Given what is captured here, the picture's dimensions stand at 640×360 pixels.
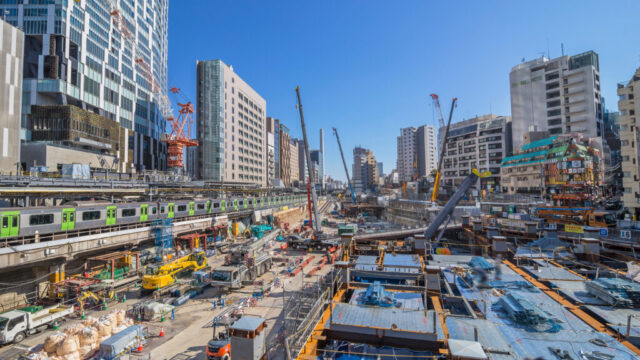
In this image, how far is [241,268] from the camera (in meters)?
21.2

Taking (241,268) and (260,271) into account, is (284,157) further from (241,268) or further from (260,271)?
(241,268)

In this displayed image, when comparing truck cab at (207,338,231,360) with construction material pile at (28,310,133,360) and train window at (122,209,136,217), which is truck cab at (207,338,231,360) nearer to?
construction material pile at (28,310,133,360)

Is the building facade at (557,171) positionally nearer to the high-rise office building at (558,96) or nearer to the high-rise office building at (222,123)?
the high-rise office building at (558,96)

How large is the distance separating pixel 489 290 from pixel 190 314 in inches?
614

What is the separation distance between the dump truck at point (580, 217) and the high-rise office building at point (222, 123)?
59201 mm

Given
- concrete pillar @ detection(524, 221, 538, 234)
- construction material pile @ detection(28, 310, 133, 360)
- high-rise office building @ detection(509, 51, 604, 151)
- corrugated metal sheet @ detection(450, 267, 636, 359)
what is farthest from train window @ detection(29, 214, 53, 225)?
high-rise office building @ detection(509, 51, 604, 151)

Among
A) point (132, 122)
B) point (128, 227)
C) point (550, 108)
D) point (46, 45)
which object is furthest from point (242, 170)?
point (550, 108)

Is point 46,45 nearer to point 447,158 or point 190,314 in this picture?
point 190,314

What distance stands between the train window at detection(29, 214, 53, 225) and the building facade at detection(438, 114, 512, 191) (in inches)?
3241

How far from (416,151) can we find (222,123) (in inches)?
5332

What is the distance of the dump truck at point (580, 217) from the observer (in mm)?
30203

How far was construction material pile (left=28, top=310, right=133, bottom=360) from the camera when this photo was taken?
1163 centimetres

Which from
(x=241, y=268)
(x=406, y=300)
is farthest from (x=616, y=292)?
(x=241, y=268)

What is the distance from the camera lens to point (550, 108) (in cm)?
7388
